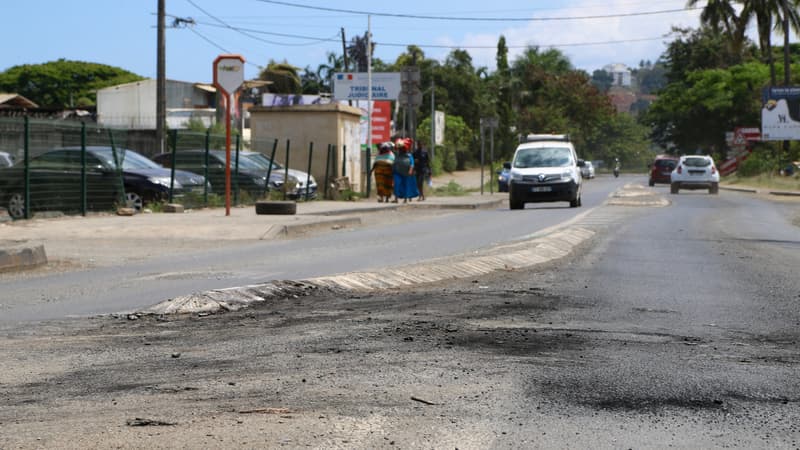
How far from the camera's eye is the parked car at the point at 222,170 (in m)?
27.7

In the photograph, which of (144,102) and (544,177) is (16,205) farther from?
(144,102)

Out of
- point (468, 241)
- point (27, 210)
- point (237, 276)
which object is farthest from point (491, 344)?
point (27, 210)

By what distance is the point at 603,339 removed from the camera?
6902mm

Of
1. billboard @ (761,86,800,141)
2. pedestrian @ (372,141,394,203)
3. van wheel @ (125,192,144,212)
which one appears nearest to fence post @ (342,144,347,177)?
pedestrian @ (372,141,394,203)

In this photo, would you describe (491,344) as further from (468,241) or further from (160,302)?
(468,241)

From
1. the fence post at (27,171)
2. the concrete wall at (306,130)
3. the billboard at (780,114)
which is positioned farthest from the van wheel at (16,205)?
the billboard at (780,114)

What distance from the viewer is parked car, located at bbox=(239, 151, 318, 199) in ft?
102

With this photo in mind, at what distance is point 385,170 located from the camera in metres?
32.6

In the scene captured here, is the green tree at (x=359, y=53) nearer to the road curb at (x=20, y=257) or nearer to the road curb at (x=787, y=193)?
the road curb at (x=787, y=193)

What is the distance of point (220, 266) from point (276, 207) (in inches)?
437

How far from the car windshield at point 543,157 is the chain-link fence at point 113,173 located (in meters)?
6.01

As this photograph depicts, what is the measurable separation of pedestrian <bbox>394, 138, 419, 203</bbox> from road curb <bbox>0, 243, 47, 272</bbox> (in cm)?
1843

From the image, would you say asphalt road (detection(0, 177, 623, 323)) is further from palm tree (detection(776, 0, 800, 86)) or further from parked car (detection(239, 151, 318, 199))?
palm tree (detection(776, 0, 800, 86))

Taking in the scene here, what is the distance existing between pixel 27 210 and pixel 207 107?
6577 centimetres
